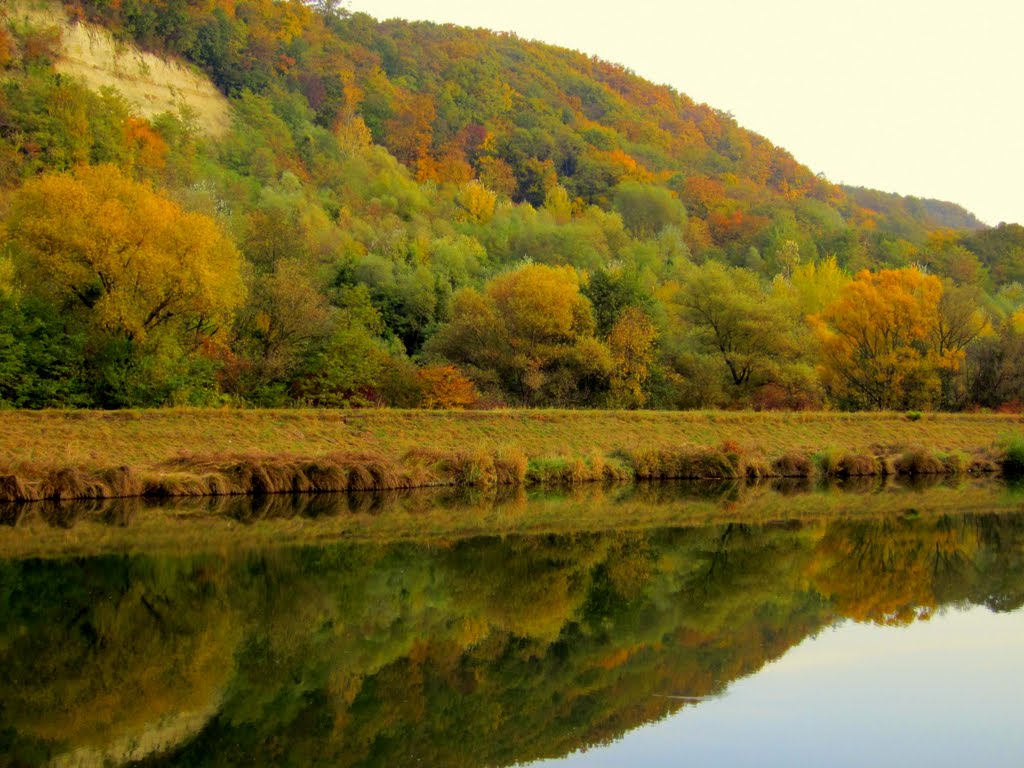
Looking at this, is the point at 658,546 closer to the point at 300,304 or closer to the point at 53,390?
the point at 53,390

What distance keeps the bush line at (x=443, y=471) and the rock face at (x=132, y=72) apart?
6377 cm

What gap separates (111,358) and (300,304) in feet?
35.7

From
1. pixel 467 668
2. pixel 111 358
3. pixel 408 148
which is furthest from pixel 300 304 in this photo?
pixel 408 148

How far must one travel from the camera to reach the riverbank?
2767cm

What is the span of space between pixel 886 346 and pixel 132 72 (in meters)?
72.0

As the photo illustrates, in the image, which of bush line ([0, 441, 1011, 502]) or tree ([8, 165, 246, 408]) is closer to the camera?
bush line ([0, 441, 1011, 502])

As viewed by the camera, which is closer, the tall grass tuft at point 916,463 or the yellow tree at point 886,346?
the tall grass tuft at point 916,463

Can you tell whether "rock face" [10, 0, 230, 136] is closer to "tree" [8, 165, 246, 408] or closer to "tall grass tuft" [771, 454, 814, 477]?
"tree" [8, 165, 246, 408]

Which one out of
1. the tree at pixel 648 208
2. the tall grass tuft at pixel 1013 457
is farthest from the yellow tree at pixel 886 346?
the tree at pixel 648 208

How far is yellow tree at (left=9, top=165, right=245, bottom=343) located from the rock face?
51.2m

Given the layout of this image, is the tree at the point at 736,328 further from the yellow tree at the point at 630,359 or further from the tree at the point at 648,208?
the tree at the point at 648,208

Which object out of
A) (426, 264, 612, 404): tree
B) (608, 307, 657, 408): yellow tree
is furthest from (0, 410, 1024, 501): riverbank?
(426, 264, 612, 404): tree

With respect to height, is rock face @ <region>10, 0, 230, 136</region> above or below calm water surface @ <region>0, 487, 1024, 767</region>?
above

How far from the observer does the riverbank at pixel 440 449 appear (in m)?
27.7
